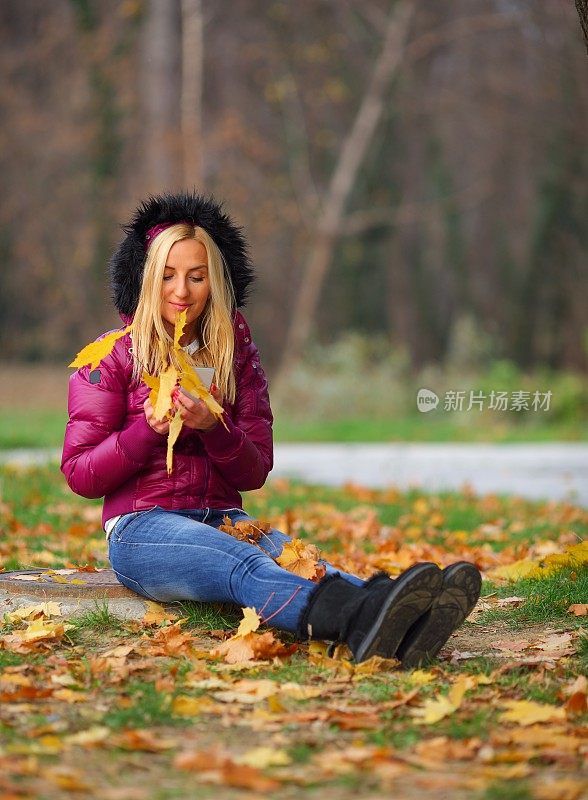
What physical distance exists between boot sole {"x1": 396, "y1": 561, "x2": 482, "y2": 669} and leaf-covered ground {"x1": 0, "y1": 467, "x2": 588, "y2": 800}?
65 millimetres

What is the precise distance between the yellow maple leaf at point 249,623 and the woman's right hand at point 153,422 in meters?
0.64

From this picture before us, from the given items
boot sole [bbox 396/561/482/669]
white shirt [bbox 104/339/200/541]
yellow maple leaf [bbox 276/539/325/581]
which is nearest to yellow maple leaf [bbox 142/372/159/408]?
white shirt [bbox 104/339/200/541]

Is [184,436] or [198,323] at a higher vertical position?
[198,323]

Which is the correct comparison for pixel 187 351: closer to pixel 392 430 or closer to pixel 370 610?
pixel 370 610

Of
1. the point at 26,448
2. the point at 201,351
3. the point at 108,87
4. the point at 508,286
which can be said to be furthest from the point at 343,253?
the point at 201,351

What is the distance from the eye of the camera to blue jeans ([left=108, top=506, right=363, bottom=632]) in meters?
3.76

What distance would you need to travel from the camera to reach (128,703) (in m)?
3.23

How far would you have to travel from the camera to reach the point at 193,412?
12.3 ft

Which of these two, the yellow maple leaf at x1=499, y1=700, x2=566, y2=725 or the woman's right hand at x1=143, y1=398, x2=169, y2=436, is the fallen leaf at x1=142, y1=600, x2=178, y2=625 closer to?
the woman's right hand at x1=143, y1=398, x2=169, y2=436

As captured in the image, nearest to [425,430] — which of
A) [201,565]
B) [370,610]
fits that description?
[201,565]

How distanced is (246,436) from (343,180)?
51.9 feet

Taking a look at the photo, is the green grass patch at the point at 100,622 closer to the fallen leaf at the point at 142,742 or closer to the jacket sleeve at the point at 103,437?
the jacket sleeve at the point at 103,437

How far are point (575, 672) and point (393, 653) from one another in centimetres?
57

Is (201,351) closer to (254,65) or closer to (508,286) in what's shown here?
(254,65)
